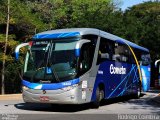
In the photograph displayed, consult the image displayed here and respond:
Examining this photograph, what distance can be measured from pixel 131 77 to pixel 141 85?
299cm

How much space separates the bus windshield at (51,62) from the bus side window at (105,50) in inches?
81.0

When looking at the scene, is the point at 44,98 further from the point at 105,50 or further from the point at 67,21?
the point at 67,21

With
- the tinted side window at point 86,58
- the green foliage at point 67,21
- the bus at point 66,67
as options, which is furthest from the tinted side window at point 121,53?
the green foliage at point 67,21

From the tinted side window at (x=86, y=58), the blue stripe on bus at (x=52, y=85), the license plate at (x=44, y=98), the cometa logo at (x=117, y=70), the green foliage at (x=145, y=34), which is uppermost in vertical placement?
the green foliage at (x=145, y=34)

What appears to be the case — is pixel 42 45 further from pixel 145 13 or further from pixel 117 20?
pixel 145 13

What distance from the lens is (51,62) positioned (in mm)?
16406

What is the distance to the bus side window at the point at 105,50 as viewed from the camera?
59.9 ft

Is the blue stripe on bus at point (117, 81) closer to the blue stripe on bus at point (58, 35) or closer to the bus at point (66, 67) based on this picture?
the bus at point (66, 67)

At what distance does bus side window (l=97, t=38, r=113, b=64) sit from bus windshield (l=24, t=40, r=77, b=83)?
2.06 metres

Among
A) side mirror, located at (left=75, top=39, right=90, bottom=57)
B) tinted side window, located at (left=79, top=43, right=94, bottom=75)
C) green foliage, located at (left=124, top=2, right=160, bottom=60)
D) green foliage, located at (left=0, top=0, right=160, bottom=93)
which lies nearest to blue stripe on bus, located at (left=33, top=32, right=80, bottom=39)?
side mirror, located at (left=75, top=39, right=90, bottom=57)

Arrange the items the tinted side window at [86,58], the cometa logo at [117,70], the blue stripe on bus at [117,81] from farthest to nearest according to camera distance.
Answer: the cometa logo at [117,70] → the blue stripe on bus at [117,81] → the tinted side window at [86,58]

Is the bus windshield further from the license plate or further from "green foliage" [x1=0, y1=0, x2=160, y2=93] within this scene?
"green foliage" [x1=0, y1=0, x2=160, y2=93]

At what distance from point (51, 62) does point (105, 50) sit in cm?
349

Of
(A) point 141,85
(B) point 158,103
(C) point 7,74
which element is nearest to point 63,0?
(C) point 7,74
